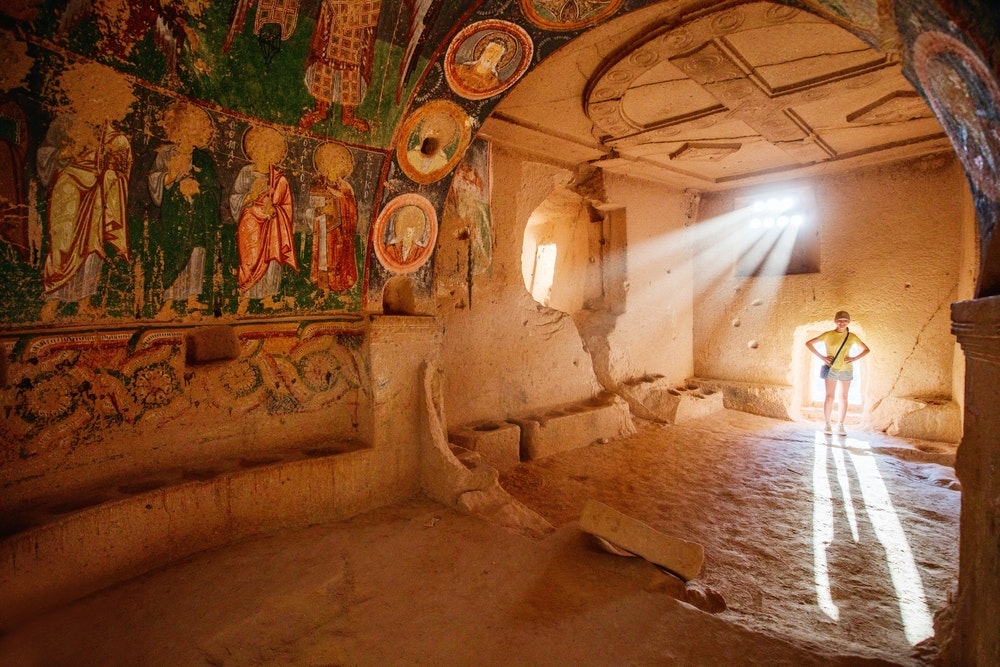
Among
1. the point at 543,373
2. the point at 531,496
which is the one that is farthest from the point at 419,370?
the point at 543,373

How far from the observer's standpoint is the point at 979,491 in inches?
83.9

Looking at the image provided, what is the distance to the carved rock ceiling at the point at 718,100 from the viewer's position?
3.89 m

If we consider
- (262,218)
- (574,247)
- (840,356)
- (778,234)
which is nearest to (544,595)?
(262,218)

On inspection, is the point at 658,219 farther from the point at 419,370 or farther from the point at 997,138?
the point at 997,138

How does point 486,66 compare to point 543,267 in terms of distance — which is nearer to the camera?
point 486,66

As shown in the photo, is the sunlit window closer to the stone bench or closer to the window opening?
the window opening

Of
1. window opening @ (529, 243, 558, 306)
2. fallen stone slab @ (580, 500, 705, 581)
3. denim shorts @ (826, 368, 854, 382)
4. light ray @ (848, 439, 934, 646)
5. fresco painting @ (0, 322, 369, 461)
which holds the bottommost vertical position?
light ray @ (848, 439, 934, 646)

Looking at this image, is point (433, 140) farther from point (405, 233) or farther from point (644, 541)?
point (644, 541)

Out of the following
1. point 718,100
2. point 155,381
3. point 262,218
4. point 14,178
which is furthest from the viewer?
point 718,100

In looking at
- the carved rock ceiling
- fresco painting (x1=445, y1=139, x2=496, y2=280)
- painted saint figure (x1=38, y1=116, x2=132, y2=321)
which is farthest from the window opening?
painted saint figure (x1=38, y1=116, x2=132, y2=321)

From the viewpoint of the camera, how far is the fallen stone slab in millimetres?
3129

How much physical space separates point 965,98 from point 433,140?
10.9ft

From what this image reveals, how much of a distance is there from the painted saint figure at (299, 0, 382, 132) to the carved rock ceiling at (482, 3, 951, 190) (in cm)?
152

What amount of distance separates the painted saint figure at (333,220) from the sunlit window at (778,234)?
24.6 feet
